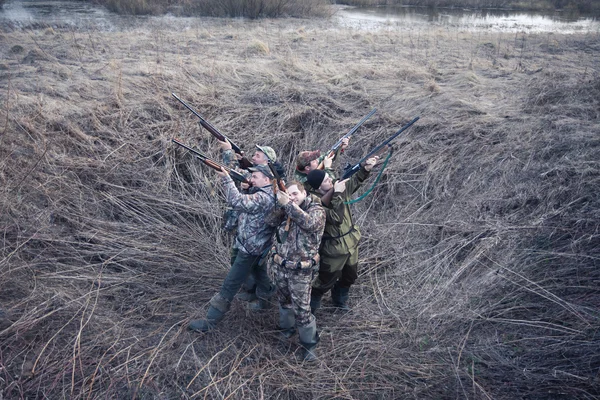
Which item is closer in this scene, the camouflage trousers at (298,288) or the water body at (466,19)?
the camouflage trousers at (298,288)

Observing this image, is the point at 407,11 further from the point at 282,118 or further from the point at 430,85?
the point at 282,118

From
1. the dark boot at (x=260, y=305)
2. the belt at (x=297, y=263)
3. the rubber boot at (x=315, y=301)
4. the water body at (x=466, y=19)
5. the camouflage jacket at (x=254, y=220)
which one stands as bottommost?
the dark boot at (x=260, y=305)

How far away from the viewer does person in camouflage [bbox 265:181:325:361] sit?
9.63 ft

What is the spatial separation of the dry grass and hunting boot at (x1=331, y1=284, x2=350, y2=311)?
141 millimetres

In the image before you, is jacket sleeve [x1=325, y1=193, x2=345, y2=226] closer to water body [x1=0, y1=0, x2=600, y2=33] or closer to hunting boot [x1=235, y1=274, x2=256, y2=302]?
hunting boot [x1=235, y1=274, x2=256, y2=302]

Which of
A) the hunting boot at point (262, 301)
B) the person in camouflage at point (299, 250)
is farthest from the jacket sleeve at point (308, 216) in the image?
the hunting boot at point (262, 301)

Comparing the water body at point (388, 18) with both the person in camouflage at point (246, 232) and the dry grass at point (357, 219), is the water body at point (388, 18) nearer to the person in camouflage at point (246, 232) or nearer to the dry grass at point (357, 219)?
the dry grass at point (357, 219)

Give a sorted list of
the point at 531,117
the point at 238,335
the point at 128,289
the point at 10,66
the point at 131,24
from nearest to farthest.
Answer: the point at 238,335 → the point at 128,289 → the point at 531,117 → the point at 10,66 → the point at 131,24

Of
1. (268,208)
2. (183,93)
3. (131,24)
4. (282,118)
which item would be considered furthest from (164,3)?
(268,208)

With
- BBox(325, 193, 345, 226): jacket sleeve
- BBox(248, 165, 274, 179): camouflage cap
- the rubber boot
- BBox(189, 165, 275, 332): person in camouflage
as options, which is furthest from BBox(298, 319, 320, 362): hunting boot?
BBox(248, 165, 274, 179): camouflage cap

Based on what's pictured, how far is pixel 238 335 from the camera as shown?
3537 mm

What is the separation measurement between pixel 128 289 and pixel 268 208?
1.78 meters

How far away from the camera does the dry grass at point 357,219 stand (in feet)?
10.2

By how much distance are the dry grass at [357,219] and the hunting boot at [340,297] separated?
14 centimetres
